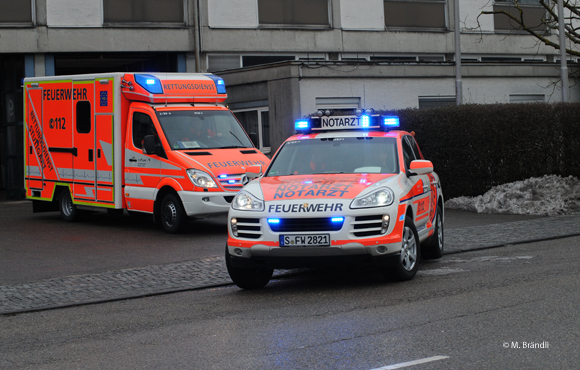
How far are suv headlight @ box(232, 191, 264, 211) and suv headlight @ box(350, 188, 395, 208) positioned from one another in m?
1.00

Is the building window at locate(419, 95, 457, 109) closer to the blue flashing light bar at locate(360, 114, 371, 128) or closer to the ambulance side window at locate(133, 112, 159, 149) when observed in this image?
the ambulance side window at locate(133, 112, 159, 149)

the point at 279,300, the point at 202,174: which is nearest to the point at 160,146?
the point at 202,174

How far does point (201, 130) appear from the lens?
15297 millimetres

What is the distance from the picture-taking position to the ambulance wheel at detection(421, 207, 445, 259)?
35.2 ft

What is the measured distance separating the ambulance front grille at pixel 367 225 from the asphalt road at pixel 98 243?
3.96 meters

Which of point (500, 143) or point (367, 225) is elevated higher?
point (500, 143)

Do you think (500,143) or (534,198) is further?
(500,143)

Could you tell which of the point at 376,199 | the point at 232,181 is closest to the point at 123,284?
the point at 376,199

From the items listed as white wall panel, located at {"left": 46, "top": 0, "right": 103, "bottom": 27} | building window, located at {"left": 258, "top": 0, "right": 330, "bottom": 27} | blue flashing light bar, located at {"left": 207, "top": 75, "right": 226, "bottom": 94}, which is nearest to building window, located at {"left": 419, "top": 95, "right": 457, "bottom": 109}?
building window, located at {"left": 258, "top": 0, "right": 330, "bottom": 27}

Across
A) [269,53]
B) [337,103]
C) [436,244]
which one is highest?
[269,53]

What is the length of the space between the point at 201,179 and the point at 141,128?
1.87 metres

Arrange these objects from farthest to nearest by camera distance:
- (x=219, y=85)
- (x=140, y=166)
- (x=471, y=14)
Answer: (x=471, y=14)
(x=219, y=85)
(x=140, y=166)

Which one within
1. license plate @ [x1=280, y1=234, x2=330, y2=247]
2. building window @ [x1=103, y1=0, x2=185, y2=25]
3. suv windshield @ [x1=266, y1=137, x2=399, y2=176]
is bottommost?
license plate @ [x1=280, y1=234, x2=330, y2=247]

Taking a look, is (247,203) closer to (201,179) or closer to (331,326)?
(331,326)
